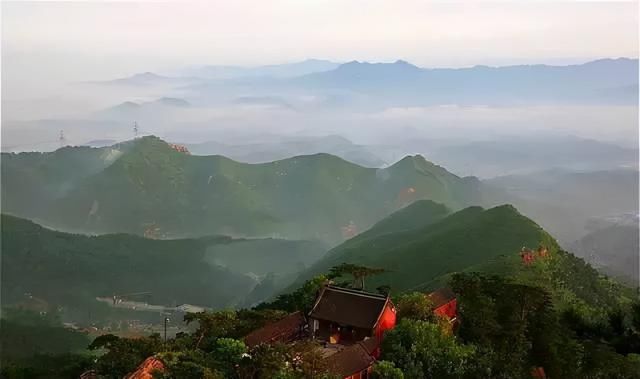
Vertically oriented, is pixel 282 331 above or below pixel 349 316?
below

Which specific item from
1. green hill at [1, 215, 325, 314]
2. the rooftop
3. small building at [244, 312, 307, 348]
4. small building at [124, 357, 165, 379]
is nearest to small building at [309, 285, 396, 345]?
the rooftop

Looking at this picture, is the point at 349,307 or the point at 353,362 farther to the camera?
→ the point at 349,307

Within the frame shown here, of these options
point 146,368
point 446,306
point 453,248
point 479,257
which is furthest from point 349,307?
point 453,248

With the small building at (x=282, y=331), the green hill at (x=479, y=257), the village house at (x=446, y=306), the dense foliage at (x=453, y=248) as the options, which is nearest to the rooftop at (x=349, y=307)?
the small building at (x=282, y=331)

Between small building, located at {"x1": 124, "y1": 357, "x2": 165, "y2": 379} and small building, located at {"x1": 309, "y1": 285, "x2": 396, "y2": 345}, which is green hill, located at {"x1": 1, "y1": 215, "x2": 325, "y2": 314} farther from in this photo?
small building, located at {"x1": 124, "y1": 357, "x2": 165, "y2": 379}

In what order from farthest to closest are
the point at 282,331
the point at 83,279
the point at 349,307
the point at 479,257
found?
1. the point at 83,279
2. the point at 479,257
3. the point at 282,331
4. the point at 349,307

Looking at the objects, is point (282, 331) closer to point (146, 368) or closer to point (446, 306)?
point (146, 368)

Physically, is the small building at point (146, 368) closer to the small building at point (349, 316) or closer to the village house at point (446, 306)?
the small building at point (349, 316)
